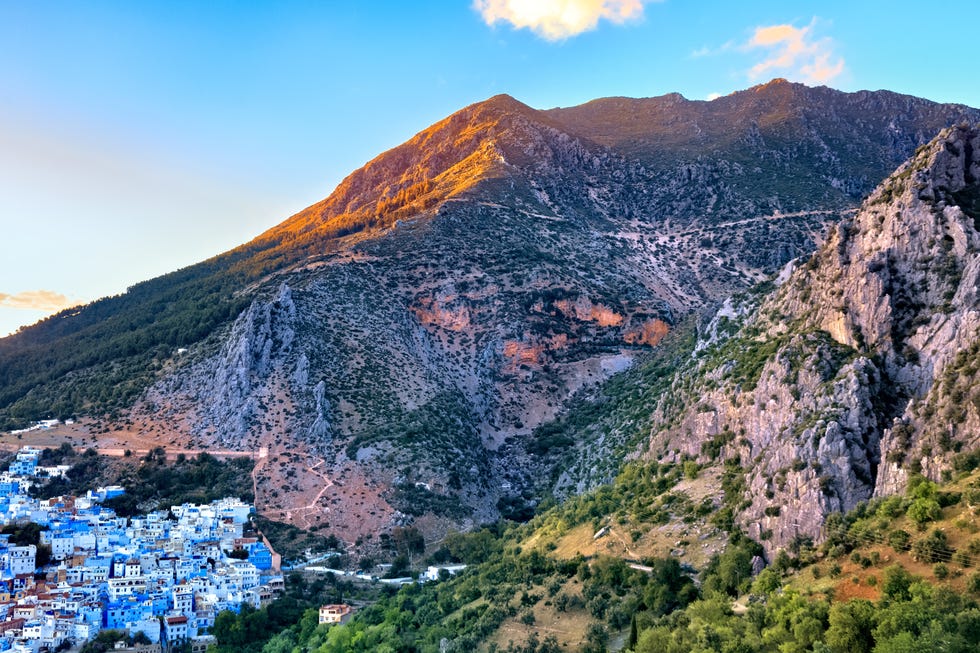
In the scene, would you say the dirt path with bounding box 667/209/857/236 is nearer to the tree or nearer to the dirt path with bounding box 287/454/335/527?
the dirt path with bounding box 287/454/335/527

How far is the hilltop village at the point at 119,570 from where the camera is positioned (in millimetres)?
57344

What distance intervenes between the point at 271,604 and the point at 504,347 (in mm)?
46382

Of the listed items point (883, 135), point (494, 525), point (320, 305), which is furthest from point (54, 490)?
point (883, 135)

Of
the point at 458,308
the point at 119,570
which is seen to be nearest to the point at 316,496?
the point at 119,570

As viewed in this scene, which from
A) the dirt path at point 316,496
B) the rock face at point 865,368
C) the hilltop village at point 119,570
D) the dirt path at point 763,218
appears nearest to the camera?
the rock face at point 865,368

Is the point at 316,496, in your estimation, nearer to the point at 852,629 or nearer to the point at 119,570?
the point at 119,570

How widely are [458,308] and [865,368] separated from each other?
68267 millimetres

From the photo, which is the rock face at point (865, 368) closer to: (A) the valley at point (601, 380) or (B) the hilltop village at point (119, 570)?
(A) the valley at point (601, 380)

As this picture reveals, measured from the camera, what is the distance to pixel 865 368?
39.5 meters

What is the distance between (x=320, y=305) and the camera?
95.1 meters

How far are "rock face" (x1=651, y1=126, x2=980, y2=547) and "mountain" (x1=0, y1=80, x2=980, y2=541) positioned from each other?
2324cm

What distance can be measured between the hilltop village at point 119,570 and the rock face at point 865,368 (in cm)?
3587

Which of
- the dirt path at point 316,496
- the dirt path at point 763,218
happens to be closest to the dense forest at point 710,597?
the dirt path at point 316,496

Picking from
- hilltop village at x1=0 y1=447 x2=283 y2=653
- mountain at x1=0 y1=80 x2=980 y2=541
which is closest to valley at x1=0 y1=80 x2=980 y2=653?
mountain at x1=0 y1=80 x2=980 y2=541
